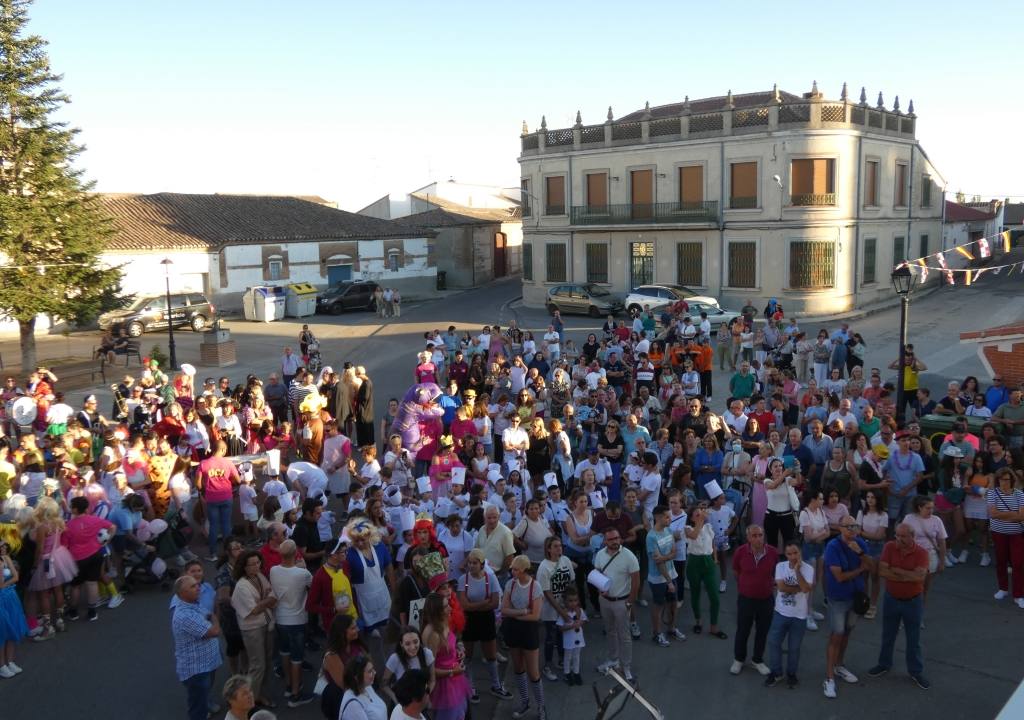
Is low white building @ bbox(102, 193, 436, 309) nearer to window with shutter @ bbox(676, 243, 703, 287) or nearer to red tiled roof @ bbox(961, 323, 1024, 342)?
window with shutter @ bbox(676, 243, 703, 287)

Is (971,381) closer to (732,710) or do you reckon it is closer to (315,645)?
(732,710)

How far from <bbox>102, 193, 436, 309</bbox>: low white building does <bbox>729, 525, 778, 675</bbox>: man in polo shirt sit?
1210 inches

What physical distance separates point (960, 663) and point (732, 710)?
96.4 inches

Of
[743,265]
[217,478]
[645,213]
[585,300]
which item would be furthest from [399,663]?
[645,213]

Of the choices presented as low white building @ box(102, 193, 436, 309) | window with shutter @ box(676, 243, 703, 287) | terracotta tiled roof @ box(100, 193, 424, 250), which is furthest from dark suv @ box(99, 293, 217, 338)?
window with shutter @ box(676, 243, 703, 287)

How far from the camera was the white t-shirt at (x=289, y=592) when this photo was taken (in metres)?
7.57

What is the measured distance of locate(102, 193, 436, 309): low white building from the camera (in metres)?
35.8

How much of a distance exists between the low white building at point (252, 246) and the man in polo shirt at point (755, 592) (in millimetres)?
30746

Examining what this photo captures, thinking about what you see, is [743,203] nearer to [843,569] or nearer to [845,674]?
[843,569]

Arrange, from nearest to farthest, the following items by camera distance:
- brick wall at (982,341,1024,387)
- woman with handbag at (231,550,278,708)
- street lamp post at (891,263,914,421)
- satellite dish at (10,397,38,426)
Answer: woman with handbag at (231,550,278,708), street lamp post at (891,263,914,421), satellite dish at (10,397,38,426), brick wall at (982,341,1024,387)

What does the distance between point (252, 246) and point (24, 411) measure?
25.2 metres

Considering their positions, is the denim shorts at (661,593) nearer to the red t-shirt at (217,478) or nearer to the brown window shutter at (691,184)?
the red t-shirt at (217,478)

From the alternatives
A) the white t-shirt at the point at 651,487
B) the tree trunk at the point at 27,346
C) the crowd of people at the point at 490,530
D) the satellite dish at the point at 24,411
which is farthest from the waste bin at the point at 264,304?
the white t-shirt at the point at 651,487

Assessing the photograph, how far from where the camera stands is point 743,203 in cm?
3334
